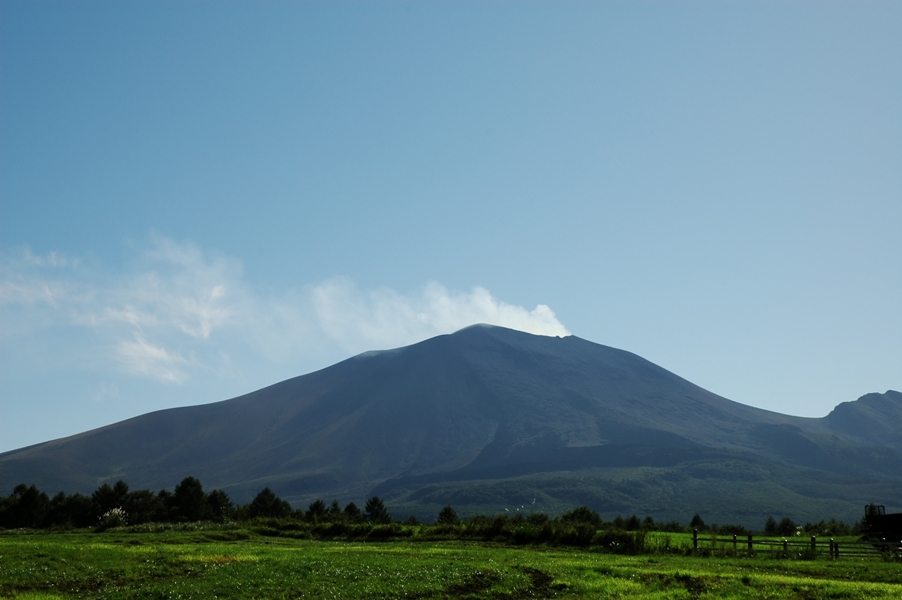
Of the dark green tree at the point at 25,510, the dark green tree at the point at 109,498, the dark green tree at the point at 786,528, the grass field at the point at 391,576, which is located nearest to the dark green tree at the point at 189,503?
the dark green tree at the point at 109,498

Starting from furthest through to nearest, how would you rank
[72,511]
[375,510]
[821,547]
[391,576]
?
1. [375,510]
2. [72,511]
3. [821,547]
4. [391,576]

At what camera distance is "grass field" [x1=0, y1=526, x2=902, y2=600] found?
19391 millimetres

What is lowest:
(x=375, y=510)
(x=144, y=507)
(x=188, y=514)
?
(x=188, y=514)

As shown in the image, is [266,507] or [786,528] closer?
[786,528]

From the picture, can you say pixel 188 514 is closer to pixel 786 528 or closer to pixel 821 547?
pixel 786 528

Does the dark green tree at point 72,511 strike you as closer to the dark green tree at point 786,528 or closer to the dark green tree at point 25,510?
the dark green tree at point 25,510

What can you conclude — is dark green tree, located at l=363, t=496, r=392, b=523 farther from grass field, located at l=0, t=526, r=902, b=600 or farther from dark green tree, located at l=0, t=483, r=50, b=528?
grass field, located at l=0, t=526, r=902, b=600

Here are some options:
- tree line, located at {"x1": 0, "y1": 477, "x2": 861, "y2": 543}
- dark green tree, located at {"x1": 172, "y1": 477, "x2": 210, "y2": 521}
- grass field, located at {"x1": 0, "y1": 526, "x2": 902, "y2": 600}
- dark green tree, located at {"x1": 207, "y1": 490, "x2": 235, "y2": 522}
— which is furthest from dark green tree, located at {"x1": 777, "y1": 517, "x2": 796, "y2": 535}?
dark green tree, located at {"x1": 172, "y1": 477, "x2": 210, "y2": 521}

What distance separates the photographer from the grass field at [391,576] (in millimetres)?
19391

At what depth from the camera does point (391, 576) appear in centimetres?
2164

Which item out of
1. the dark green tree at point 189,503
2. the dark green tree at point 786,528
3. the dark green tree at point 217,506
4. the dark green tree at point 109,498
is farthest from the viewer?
the dark green tree at point 217,506

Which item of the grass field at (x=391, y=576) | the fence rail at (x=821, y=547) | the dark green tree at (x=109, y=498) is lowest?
the dark green tree at (x=109, y=498)

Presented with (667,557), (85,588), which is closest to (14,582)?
(85,588)

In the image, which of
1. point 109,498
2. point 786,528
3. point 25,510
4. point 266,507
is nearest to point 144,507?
point 109,498
